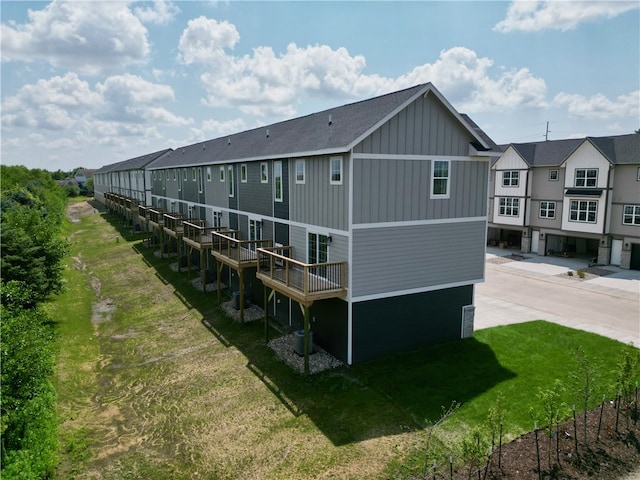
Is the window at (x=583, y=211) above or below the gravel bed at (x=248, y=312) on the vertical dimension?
above

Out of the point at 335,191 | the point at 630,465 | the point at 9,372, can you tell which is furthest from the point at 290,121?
the point at 630,465

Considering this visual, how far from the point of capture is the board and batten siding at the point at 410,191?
44.1ft

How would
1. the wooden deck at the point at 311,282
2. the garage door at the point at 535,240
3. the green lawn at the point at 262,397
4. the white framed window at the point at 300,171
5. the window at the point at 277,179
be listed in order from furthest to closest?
the garage door at the point at 535,240
the window at the point at 277,179
the white framed window at the point at 300,171
the wooden deck at the point at 311,282
the green lawn at the point at 262,397

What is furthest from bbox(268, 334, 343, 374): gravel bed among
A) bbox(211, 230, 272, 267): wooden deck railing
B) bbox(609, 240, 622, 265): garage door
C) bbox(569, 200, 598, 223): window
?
bbox(609, 240, 622, 265): garage door

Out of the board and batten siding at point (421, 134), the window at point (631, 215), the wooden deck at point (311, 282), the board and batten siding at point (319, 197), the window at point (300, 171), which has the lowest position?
the wooden deck at point (311, 282)

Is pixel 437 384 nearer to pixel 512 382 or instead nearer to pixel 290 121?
pixel 512 382

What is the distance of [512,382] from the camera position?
511 inches

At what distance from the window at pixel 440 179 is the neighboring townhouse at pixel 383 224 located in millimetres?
36

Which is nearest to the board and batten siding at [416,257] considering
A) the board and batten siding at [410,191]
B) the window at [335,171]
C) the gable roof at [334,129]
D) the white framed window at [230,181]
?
the board and batten siding at [410,191]

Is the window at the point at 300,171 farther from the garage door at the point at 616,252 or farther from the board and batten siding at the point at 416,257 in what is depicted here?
the garage door at the point at 616,252

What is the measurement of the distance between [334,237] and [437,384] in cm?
576

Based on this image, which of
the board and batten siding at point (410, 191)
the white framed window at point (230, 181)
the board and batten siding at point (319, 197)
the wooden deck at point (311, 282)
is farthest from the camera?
the white framed window at point (230, 181)

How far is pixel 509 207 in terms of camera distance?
36.9m

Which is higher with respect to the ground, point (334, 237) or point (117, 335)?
point (334, 237)
